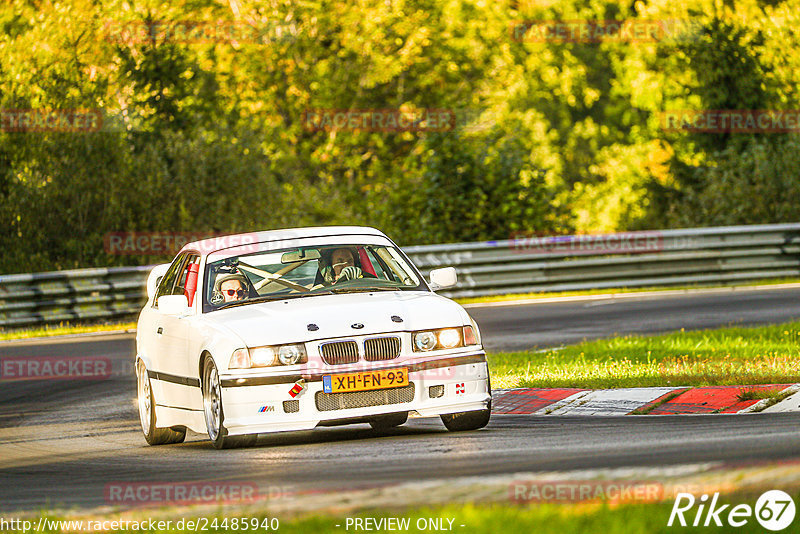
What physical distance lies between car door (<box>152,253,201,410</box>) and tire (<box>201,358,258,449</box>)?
205 mm

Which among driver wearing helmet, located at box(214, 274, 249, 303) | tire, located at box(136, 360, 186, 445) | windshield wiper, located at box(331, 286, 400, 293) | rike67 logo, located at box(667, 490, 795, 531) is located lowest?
tire, located at box(136, 360, 186, 445)

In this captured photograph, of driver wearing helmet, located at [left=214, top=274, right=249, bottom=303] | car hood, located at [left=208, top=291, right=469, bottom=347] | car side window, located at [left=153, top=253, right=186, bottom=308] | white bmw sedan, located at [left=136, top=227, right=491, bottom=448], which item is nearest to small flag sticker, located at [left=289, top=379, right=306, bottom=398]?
white bmw sedan, located at [left=136, top=227, right=491, bottom=448]

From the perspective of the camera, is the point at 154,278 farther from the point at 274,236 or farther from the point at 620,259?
the point at 620,259

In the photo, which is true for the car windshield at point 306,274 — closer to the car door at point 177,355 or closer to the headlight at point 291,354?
the car door at point 177,355

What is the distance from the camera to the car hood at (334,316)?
9.77m

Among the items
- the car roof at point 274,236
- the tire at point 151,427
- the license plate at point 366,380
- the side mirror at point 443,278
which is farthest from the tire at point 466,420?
the tire at point 151,427

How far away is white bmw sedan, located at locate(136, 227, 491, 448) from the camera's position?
9664 mm

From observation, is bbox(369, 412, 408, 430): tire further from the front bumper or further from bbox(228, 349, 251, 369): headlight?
bbox(228, 349, 251, 369): headlight

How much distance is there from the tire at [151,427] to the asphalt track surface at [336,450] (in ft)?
0.43

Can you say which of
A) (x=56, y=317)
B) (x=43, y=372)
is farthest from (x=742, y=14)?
(x=43, y=372)

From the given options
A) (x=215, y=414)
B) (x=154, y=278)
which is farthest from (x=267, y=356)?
(x=154, y=278)

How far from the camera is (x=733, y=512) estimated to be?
5.85m

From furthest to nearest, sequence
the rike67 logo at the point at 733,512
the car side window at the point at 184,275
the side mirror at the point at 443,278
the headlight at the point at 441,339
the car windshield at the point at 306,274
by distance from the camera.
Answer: the car side window at the point at 184,275, the side mirror at the point at 443,278, the car windshield at the point at 306,274, the headlight at the point at 441,339, the rike67 logo at the point at 733,512

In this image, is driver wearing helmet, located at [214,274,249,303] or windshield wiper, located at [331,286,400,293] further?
driver wearing helmet, located at [214,274,249,303]
